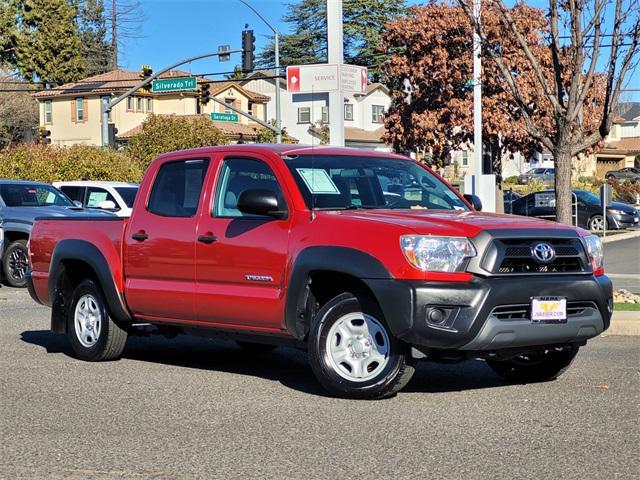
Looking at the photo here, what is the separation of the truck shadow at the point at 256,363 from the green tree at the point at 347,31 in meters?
62.5

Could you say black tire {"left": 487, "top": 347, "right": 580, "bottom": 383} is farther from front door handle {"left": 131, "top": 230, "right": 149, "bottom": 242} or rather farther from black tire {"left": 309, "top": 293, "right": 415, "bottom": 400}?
front door handle {"left": 131, "top": 230, "right": 149, "bottom": 242}

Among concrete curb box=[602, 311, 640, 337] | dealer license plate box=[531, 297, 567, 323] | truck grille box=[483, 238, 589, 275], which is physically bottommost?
concrete curb box=[602, 311, 640, 337]

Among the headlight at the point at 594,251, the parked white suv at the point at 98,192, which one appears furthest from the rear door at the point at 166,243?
the parked white suv at the point at 98,192

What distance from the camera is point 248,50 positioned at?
1455 inches

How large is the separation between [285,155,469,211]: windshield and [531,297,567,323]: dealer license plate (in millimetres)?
1559

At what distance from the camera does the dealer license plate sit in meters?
7.23

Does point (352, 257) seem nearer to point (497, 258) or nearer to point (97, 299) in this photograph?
point (497, 258)

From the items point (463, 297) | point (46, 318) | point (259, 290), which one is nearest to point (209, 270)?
point (259, 290)

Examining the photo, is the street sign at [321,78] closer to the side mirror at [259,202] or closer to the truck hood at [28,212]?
the truck hood at [28,212]

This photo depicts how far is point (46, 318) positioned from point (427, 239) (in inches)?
301

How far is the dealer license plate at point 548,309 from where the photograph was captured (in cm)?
723

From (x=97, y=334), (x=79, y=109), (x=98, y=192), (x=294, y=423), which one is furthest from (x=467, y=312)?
(x=79, y=109)

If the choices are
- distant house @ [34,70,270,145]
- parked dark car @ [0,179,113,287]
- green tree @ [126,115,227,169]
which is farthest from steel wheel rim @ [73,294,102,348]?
distant house @ [34,70,270,145]

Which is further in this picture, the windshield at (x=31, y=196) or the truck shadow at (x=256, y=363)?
the windshield at (x=31, y=196)
